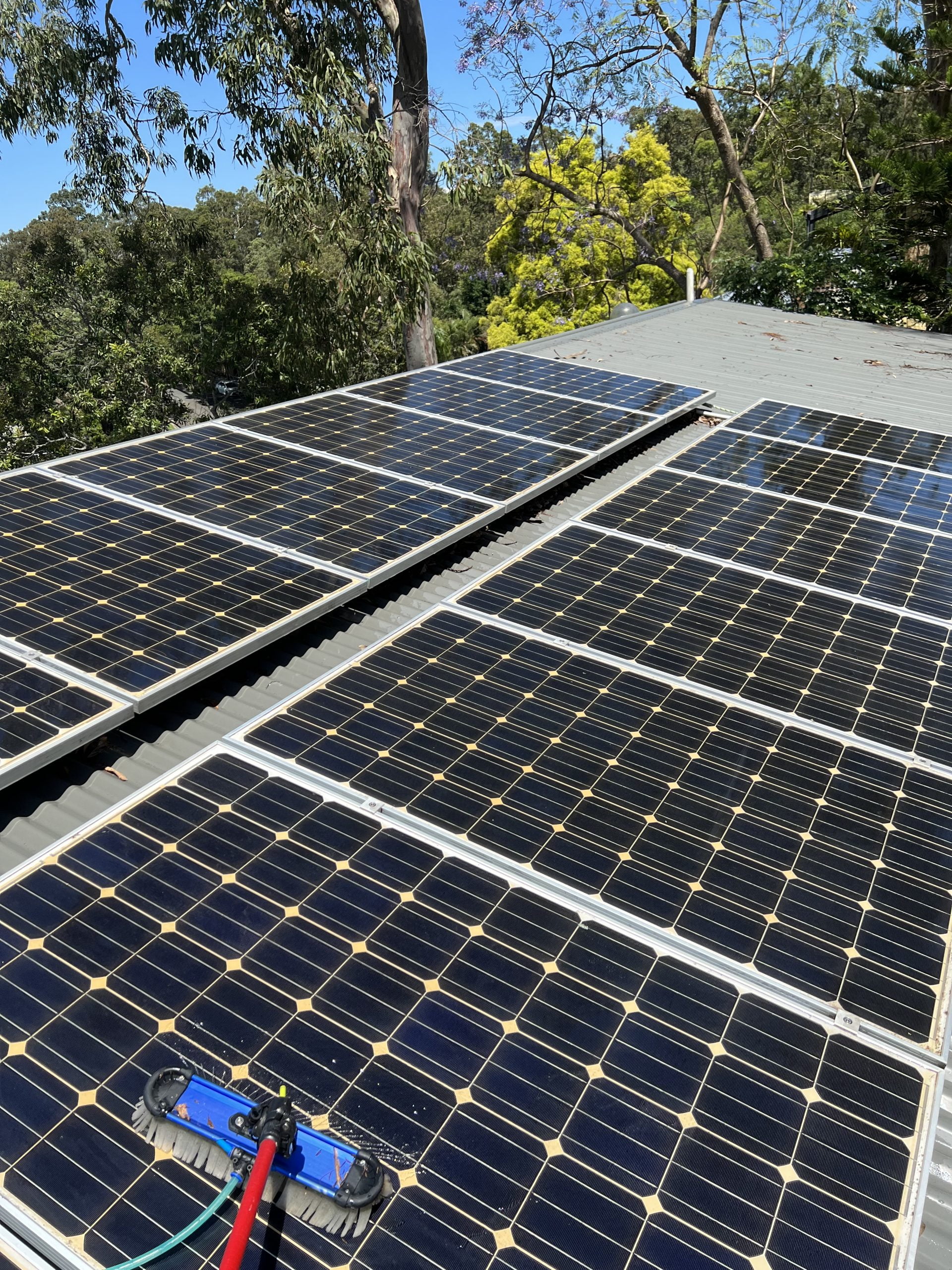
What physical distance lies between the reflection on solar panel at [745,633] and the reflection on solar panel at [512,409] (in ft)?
12.6

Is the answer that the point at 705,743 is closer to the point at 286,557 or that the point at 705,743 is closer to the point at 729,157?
the point at 286,557

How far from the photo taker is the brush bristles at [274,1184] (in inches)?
154

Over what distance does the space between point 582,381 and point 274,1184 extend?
1456 centimetres

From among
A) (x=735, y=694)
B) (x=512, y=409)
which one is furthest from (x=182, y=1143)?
(x=512, y=409)

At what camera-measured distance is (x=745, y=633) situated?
8.53m

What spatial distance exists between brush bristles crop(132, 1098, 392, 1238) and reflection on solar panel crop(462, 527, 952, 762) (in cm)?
494

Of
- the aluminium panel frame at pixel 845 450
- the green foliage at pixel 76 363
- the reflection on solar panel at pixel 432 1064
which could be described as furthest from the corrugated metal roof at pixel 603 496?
the green foliage at pixel 76 363

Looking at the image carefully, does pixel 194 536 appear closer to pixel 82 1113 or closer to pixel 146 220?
pixel 82 1113

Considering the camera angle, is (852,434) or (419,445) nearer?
(419,445)

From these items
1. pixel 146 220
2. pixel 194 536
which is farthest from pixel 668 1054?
pixel 146 220

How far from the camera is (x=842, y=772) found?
6820 mm

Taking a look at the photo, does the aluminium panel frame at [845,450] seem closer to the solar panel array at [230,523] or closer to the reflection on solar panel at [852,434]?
the reflection on solar panel at [852,434]

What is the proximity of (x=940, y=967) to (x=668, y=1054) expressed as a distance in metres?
1.78

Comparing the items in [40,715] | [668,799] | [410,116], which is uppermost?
[410,116]
